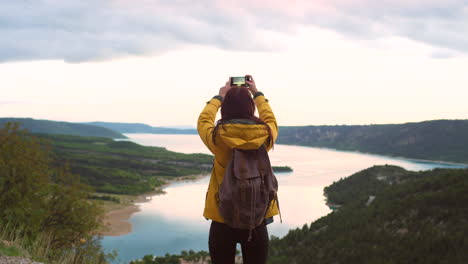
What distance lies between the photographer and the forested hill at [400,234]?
19.5 m

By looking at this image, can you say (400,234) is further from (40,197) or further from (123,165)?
(123,165)

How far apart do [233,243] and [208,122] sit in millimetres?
1175

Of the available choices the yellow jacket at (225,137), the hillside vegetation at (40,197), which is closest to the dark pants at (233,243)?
the yellow jacket at (225,137)

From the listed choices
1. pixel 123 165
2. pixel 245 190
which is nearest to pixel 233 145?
pixel 245 190

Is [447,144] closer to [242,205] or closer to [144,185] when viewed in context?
[144,185]

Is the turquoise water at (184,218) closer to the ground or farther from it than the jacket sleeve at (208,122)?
closer to the ground

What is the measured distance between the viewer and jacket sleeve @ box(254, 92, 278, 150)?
11.5 ft

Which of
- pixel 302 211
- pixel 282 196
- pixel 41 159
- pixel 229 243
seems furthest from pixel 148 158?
pixel 229 243

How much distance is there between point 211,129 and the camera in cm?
344

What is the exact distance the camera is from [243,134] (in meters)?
3.14

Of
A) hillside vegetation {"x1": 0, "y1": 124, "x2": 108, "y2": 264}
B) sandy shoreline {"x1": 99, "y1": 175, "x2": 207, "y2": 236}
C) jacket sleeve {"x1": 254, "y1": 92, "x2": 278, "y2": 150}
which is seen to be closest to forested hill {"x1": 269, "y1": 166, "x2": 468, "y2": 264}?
hillside vegetation {"x1": 0, "y1": 124, "x2": 108, "y2": 264}

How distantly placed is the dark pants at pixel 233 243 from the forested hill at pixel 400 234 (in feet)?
56.8

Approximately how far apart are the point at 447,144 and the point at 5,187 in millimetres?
192006

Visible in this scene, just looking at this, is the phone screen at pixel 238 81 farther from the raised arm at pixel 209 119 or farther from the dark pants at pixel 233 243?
the dark pants at pixel 233 243
